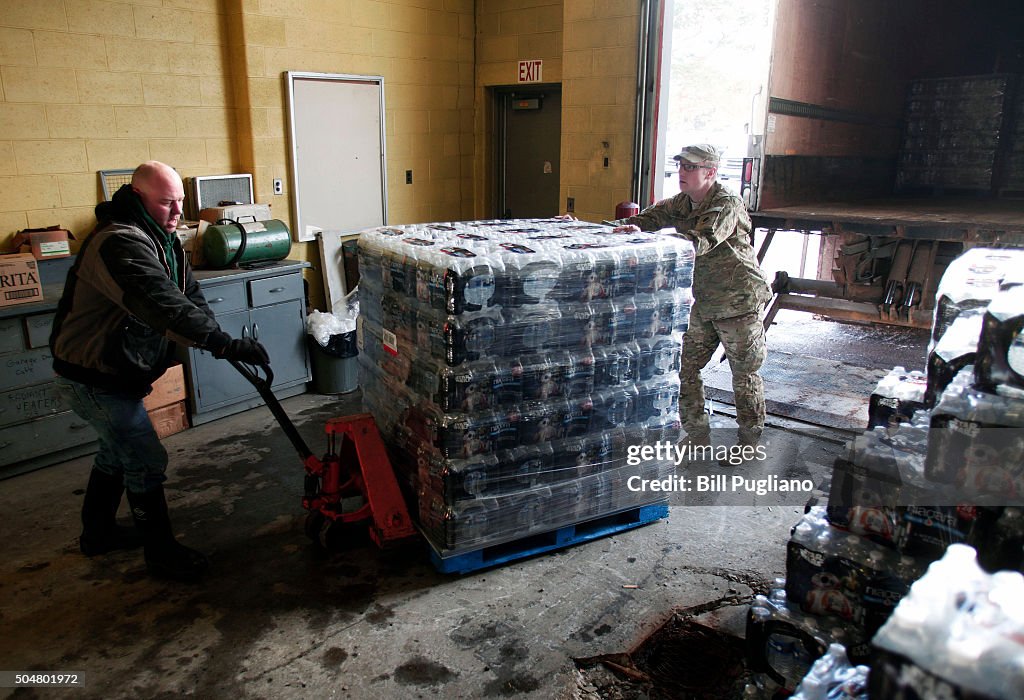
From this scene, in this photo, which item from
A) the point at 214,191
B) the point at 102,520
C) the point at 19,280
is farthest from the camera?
the point at 214,191

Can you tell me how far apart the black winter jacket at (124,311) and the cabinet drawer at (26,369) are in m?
1.58

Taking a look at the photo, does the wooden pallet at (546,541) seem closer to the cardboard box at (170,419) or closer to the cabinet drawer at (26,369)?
the cardboard box at (170,419)

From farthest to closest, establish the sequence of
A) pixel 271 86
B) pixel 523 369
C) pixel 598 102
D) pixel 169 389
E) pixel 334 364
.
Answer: pixel 598 102
pixel 271 86
pixel 334 364
pixel 169 389
pixel 523 369

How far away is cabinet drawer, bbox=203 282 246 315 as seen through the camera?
5859mm

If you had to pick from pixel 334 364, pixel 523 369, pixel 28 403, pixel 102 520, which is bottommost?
pixel 102 520

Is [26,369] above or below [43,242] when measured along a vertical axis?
below

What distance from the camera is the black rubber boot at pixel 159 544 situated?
3.83m

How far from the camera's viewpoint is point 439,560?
386 cm

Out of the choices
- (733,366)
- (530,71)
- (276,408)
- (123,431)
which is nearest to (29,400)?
(123,431)

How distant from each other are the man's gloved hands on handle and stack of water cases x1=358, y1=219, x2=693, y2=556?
2.49ft

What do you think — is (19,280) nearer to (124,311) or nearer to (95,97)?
(95,97)

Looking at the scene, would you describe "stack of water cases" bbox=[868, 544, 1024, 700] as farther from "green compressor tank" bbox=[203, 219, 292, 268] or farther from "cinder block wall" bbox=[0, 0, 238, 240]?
"cinder block wall" bbox=[0, 0, 238, 240]

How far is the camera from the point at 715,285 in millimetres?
5125

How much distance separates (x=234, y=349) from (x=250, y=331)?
Result: 8.89ft
